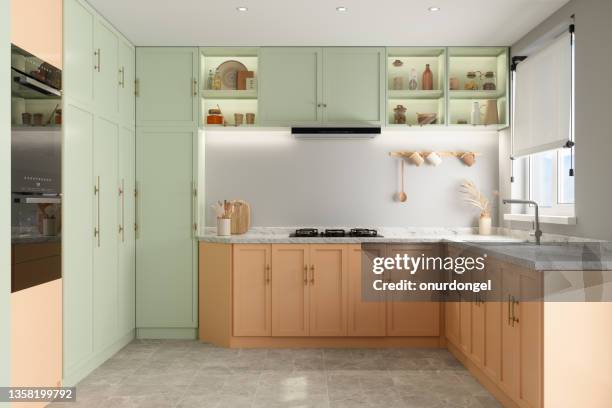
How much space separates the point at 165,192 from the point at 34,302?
1.75 m

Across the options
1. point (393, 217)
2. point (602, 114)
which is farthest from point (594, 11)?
point (393, 217)

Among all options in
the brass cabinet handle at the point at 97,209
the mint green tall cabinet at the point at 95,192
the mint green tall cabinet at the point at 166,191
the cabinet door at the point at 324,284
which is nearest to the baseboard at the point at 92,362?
the mint green tall cabinet at the point at 95,192

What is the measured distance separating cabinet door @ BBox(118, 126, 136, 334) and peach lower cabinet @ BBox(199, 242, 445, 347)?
85cm

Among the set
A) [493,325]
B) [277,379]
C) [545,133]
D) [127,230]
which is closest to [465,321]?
[493,325]

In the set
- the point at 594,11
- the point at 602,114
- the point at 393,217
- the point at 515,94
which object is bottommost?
the point at 393,217

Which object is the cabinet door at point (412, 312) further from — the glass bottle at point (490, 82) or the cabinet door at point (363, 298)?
the glass bottle at point (490, 82)

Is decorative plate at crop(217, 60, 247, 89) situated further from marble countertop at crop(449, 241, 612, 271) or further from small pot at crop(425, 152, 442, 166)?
marble countertop at crop(449, 241, 612, 271)

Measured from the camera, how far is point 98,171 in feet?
11.6

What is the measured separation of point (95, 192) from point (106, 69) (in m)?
0.97

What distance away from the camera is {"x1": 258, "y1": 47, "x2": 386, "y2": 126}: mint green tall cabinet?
4.27m

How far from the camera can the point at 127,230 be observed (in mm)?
4094

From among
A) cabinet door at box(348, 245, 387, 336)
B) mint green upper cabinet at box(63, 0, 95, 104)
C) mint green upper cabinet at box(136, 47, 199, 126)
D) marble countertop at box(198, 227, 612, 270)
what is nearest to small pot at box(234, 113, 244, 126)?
mint green upper cabinet at box(136, 47, 199, 126)

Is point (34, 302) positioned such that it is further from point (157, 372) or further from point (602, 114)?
point (602, 114)

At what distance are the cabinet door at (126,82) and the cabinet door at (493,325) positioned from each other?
3.07m
